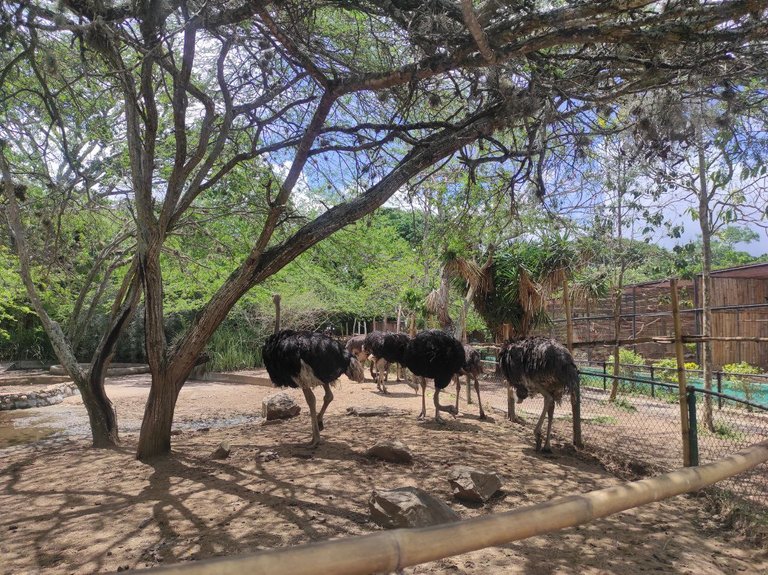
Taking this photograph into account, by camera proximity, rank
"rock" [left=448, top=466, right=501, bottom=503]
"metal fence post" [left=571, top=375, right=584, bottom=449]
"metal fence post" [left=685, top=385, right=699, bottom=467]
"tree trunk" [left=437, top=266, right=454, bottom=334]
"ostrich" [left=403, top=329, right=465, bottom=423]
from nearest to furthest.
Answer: "rock" [left=448, top=466, right=501, bottom=503], "metal fence post" [left=685, top=385, right=699, bottom=467], "metal fence post" [left=571, top=375, right=584, bottom=449], "ostrich" [left=403, top=329, right=465, bottom=423], "tree trunk" [left=437, top=266, right=454, bottom=334]

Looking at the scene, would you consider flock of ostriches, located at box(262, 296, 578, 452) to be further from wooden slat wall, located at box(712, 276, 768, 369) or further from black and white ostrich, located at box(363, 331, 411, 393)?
wooden slat wall, located at box(712, 276, 768, 369)

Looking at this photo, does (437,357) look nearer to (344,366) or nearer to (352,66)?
(344,366)

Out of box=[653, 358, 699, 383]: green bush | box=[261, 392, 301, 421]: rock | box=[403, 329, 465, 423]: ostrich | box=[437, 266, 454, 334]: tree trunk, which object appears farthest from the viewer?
box=[437, 266, 454, 334]: tree trunk

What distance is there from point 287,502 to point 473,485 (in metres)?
1.54

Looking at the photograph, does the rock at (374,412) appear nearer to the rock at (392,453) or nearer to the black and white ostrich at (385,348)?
the black and white ostrich at (385,348)

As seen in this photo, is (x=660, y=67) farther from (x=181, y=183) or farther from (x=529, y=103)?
(x=181, y=183)

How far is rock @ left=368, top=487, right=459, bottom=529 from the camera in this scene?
3615 millimetres

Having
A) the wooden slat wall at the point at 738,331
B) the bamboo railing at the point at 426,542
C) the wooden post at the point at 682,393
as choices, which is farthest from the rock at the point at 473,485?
the wooden slat wall at the point at 738,331

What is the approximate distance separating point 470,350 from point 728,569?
571 cm

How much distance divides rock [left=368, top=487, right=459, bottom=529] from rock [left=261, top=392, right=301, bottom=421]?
4.81 meters

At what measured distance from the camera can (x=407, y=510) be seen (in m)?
3.63

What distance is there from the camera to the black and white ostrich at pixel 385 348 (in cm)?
1020

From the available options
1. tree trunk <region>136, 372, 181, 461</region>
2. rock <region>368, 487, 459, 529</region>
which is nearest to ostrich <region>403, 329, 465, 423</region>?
tree trunk <region>136, 372, 181, 461</region>

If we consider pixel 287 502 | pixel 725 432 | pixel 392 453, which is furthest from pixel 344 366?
pixel 725 432
